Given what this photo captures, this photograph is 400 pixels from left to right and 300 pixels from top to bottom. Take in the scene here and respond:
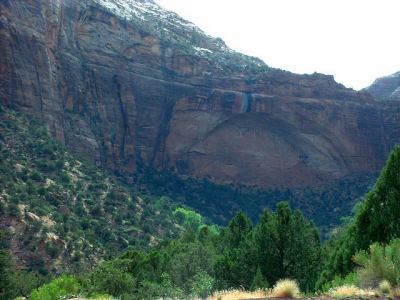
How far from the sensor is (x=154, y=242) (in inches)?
2089

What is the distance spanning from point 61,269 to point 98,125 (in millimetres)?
45827

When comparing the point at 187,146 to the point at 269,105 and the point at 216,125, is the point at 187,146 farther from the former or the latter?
the point at 269,105

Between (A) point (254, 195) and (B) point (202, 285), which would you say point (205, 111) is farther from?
(B) point (202, 285)

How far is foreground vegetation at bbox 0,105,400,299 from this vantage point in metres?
16.2

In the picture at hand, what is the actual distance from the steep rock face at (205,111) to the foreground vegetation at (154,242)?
16.8m

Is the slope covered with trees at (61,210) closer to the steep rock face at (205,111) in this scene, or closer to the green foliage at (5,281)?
the green foliage at (5,281)

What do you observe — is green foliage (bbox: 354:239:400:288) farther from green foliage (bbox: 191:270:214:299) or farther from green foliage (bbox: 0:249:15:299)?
green foliage (bbox: 0:249:15:299)

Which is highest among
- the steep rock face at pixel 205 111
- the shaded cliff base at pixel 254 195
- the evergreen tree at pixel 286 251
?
the steep rock face at pixel 205 111

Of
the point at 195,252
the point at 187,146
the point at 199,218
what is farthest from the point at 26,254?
the point at 187,146

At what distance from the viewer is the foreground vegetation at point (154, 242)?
16250mm

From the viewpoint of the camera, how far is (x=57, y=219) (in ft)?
141

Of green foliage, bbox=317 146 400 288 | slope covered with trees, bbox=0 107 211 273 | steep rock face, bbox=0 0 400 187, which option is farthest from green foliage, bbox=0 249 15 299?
steep rock face, bbox=0 0 400 187

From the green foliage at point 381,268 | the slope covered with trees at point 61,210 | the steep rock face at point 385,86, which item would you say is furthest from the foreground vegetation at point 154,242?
the steep rock face at point 385,86

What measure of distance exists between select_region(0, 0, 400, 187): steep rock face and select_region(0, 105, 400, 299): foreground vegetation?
16.8m
